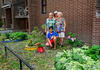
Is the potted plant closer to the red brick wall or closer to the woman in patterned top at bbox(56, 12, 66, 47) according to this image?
the woman in patterned top at bbox(56, 12, 66, 47)

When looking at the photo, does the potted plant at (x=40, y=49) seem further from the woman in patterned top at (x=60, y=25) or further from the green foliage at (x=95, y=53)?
the green foliage at (x=95, y=53)

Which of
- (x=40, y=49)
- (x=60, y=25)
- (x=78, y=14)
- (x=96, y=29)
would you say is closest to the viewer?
(x=40, y=49)

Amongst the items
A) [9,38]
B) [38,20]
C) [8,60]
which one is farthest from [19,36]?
[8,60]

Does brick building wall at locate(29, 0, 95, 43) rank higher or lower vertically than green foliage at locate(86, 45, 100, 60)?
higher

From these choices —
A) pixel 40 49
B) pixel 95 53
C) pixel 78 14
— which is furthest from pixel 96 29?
pixel 95 53

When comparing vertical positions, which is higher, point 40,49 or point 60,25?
point 60,25

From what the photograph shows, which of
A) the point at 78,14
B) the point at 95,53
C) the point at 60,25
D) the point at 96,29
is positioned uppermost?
the point at 78,14

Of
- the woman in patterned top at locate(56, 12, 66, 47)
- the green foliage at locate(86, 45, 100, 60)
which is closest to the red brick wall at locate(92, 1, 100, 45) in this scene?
the woman in patterned top at locate(56, 12, 66, 47)

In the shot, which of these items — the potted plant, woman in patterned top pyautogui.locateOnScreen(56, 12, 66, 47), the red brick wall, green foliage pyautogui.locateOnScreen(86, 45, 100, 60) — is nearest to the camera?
green foliage pyautogui.locateOnScreen(86, 45, 100, 60)

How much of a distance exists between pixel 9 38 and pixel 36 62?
5.48 m

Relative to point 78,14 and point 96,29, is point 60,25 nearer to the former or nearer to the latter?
point 78,14

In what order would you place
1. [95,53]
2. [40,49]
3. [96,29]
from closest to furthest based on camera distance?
[95,53], [40,49], [96,29]

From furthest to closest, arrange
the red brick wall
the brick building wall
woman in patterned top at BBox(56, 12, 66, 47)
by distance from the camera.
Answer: the brick building wall → woman in patterned top at BBox(56, 12, 66, 47) → the red brick wall

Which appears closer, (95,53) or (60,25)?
(95,53)
